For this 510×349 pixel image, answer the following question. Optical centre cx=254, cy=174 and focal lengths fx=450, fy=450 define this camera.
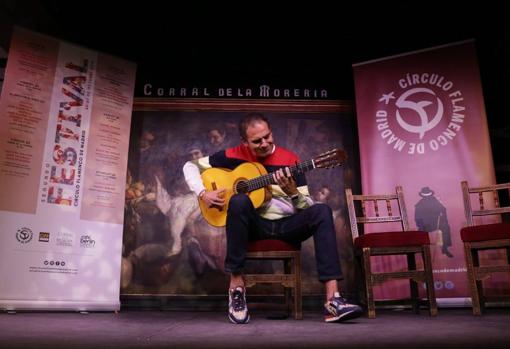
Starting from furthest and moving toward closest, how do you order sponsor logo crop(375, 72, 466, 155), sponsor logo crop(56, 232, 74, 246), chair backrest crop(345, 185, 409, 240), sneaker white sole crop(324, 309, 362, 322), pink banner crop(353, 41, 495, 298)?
sponsor logo crop(375, 72, 466, 155) → pink banner crop(353, 41, 495, 298) → sponsor logo crop(56, 232, 74, 246) → chair backrest crop(345, 185, 409, 240) → sneaker white sole crop(324, 309, 362, 322)

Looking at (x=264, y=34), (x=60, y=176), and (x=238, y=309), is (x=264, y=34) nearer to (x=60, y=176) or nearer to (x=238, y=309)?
(x=60, y=176)

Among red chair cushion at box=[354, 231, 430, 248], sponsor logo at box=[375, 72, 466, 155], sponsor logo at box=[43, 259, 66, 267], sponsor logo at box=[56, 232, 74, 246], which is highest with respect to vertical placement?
sponsor logo at box=[375, 72, 466, 155]

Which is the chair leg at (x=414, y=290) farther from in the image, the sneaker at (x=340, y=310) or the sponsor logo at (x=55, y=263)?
the sponsor logo at (x=55, y=263)

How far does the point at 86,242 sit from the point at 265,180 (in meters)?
1.67

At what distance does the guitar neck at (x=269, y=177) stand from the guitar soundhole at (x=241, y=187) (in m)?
0.01

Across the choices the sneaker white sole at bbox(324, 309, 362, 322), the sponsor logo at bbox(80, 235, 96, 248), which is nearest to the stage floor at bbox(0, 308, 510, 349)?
the sneaker white sole at bbox(324, 309, 362, 322)

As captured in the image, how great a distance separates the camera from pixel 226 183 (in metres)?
3.19

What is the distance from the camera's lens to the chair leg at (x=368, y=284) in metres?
2.88

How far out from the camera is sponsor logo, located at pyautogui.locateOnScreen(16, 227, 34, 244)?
11.3ft

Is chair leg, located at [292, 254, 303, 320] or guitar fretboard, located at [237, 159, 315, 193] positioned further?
guitar fretboard, located at [237, 159, 315, 193]

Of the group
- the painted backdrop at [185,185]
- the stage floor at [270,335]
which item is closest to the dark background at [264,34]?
the painted backdrop at [185,185]

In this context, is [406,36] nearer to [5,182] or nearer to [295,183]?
[295,183]

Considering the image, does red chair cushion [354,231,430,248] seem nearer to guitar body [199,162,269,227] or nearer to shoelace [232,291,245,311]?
guitar body [199,162,269,227]

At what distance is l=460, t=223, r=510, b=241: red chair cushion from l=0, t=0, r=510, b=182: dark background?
194cm
